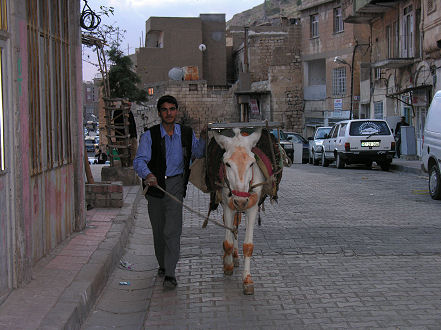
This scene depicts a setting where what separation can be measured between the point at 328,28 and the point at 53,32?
38.2 meters

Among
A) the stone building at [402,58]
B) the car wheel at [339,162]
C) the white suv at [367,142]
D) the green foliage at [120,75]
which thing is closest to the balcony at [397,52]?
the stone building at [402,58]

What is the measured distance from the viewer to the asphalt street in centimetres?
514

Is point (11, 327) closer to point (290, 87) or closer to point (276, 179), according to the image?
point (276, 179)

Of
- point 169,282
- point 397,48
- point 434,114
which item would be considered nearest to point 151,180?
point 169,282

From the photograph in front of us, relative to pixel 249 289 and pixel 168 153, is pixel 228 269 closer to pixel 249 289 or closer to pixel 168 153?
pixel 249 289

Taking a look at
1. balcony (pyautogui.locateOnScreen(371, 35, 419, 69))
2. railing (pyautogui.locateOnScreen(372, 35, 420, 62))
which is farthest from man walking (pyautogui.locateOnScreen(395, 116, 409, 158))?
railing (pyautogui.locateOnScreen(372, 35, 420, 62))

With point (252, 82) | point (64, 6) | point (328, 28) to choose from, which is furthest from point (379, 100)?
point (64, 6)

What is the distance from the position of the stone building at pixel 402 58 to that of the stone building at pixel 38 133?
18.8 m

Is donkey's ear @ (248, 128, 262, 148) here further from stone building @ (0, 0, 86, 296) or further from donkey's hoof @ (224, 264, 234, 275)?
stone building @ (0, 0, 86, 296)

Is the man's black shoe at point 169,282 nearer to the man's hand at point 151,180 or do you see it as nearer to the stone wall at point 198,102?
the man's hand at point 151,180

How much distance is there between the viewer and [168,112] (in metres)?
5.96

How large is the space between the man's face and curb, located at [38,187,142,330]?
66.0 inches

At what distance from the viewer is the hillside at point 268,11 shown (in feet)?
325

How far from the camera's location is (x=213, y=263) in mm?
7191
